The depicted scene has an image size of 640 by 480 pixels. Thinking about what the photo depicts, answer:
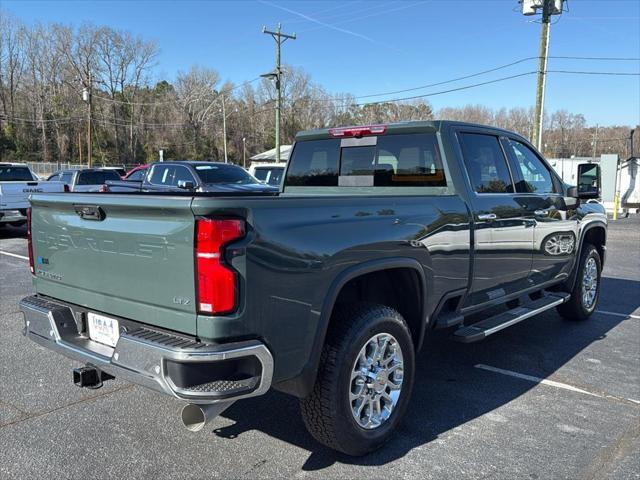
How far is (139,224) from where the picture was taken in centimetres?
272

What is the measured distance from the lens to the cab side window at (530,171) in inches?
193

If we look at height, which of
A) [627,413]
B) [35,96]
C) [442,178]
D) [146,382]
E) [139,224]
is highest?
[35,96]

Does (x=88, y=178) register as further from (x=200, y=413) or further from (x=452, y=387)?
(x=200, y=413)

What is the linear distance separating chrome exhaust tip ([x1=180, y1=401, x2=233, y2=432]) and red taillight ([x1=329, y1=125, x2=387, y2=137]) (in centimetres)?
267

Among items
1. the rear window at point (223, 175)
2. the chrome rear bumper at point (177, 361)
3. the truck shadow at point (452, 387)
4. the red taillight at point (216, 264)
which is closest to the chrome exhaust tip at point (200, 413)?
the chrome rear bumper at point (177, 361)

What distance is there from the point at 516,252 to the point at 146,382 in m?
3.27

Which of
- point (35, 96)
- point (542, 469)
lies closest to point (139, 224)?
point (542, 469)

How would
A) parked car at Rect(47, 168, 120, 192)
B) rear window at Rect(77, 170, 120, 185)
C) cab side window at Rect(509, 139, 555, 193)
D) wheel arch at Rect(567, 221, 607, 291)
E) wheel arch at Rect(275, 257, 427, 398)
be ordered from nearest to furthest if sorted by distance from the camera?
wheel arch at Rect(275, 257, 427, 398) → cab side window at Rect(509, 139, 555, 193) → wheel arch at Rect(567, 221, 607, 291) → parked car at Rect(47, 168, 120, 192) → rear window at Rect(77, 170, 120, 185)

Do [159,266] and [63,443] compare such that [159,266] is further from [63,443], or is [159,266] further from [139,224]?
[63,443]

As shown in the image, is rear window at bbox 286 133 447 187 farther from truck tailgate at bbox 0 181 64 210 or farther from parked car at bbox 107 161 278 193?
truck tailgate at bbox 0 181 64 210

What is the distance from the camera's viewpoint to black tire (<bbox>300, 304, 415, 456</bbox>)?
295cm

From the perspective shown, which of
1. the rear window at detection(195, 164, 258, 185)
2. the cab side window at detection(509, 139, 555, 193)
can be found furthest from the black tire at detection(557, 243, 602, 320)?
the rear window at detection(195, 164, 258, 185)

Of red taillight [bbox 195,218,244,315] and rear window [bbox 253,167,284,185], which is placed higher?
rear window [bbox 253,167,284,185]

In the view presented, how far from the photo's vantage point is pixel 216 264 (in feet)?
8.00
